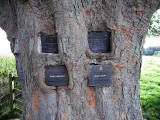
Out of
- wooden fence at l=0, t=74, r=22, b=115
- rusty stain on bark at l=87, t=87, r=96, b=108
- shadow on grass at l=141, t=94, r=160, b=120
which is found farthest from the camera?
wooden fence at l=0, t=74, r=22, b=115

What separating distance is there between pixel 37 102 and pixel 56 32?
80 cm

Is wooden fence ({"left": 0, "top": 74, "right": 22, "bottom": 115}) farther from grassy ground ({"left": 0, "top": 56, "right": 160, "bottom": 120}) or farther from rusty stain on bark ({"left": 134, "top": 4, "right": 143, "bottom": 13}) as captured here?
rusty stain on bark ({"left": 134, "top": 4, "right": 143, "bottom": 13})

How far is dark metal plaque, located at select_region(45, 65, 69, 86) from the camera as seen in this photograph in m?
1.69

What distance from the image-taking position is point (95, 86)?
5.57 feet

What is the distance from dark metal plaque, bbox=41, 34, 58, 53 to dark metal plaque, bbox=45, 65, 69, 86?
0.60ft

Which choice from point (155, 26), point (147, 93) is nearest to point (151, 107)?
point (147, 93)

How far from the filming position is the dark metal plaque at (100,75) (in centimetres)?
167

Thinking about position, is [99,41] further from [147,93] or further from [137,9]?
[147,93]

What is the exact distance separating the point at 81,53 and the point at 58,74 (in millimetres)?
334

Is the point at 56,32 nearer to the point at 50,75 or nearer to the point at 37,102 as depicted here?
the point at 50,75

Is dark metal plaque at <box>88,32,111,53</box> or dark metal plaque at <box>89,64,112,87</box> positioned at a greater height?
dark metal plaque at <box>88,32,111,53</box>

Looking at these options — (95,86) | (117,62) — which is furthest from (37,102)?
(117,62)

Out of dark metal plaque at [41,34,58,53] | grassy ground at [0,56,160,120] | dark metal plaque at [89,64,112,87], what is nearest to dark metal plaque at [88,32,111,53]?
dark metal plaque at [89,64,112,87]

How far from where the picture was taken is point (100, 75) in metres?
1.71
